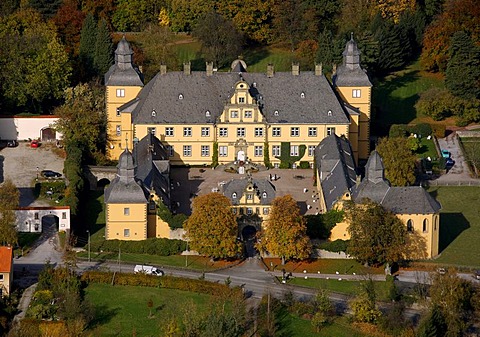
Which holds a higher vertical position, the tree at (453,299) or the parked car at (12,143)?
the parked car at (12,143)

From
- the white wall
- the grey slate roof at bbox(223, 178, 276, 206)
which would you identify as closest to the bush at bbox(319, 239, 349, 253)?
the grey slate roof at bbox(223, 178, 276, 206)

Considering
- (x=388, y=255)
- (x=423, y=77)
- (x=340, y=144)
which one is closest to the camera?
(x=388, y=255)

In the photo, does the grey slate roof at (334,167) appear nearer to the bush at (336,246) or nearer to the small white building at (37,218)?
the bush at (336,246)

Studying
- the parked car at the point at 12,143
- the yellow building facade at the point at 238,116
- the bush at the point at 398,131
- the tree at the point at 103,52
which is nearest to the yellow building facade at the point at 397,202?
the yellow building facade at the point at 238,116

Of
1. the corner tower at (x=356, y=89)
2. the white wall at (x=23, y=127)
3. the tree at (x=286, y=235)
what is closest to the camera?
the tree at (x=286, y=235)

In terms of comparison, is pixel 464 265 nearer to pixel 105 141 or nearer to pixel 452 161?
pixel 452 161

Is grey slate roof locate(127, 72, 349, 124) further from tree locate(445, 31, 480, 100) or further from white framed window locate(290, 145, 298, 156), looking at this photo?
tree locate(445, 31, 480, 100)

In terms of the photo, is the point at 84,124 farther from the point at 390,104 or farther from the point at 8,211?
the point at 390,104

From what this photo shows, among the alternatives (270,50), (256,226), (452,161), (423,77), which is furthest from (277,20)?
(256,226)
